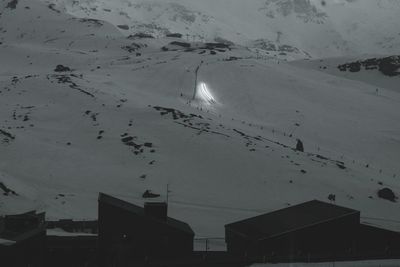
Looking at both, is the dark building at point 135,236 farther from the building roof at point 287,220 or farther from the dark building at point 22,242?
the building roof at point 287,220

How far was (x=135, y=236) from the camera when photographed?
27.4m

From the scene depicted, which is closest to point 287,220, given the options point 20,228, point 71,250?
point 71,250

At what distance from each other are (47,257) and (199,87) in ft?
216

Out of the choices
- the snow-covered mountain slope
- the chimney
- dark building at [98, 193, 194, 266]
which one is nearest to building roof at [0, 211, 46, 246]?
dark building at [98, 193, 194, 266]

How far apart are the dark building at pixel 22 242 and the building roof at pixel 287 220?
30.4 feet

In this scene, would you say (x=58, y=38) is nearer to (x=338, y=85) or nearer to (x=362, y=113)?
(x=338, y=85)

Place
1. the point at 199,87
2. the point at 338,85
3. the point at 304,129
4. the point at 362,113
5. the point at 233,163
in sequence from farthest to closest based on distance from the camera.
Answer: the point at 338,85 < the point at 199,87 < the point at 362,113 < the point at 304,129 < the point at 233,163

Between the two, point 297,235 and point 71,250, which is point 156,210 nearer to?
point 71,250

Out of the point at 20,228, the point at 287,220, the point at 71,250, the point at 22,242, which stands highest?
the point at 287,220

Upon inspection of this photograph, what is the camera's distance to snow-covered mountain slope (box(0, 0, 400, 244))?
43406 millimetres

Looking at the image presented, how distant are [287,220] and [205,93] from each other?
2359 inches

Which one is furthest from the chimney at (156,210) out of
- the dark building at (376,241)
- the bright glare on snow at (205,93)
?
the bright glare on snow at (205,93)

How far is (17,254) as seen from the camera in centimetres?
2478

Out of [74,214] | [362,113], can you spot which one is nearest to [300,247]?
[74,214]
